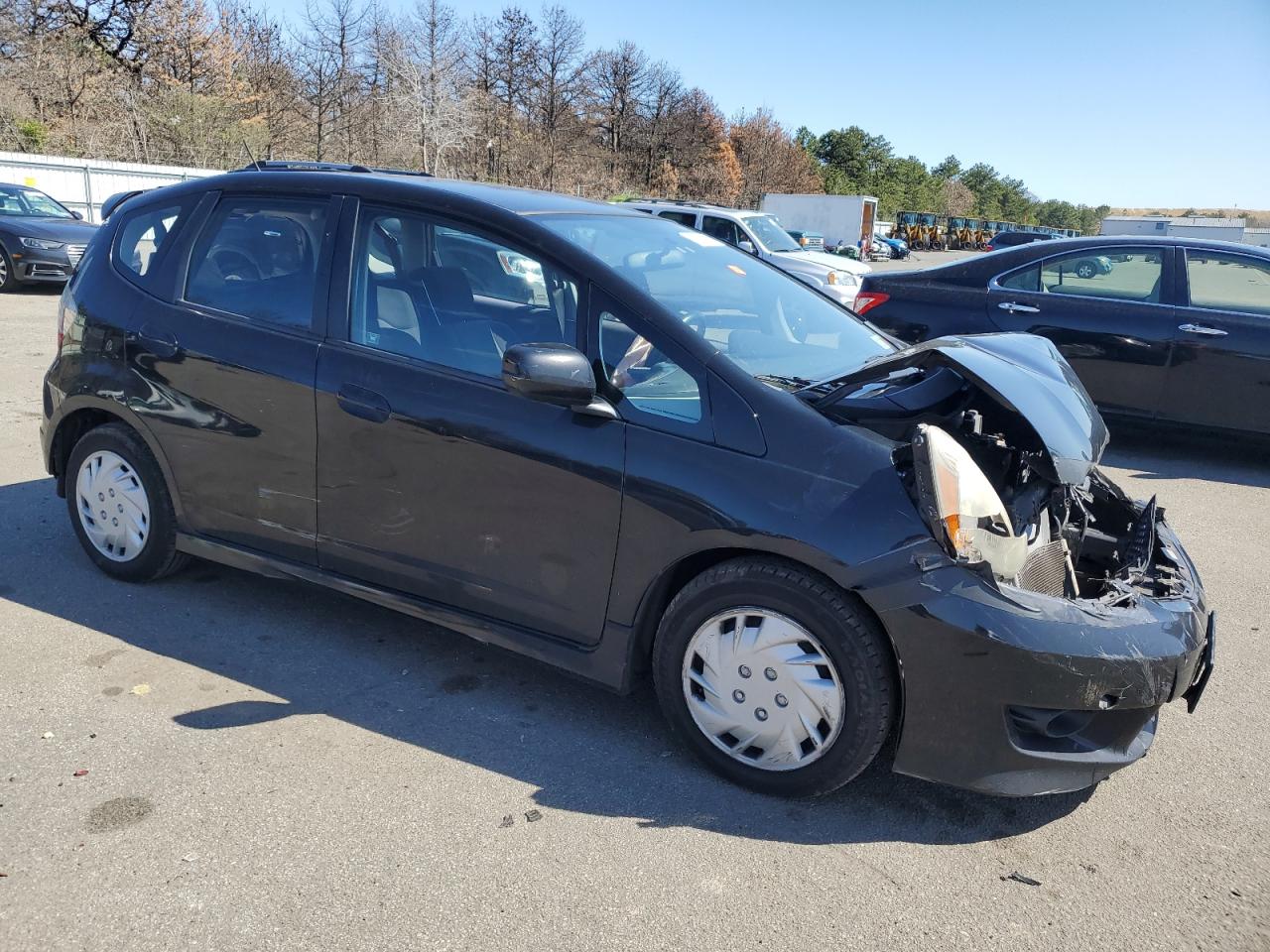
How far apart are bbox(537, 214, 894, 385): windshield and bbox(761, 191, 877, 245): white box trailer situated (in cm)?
3819

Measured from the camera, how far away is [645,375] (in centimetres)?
308

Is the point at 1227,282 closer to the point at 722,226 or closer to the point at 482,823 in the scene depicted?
the point at 482,823

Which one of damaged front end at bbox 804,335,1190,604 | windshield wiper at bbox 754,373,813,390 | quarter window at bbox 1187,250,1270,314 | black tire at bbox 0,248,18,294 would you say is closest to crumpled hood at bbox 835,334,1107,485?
damaged front end at bbox 804,335,1190,604

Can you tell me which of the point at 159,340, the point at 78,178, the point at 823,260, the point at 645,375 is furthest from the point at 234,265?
the point at 78,178

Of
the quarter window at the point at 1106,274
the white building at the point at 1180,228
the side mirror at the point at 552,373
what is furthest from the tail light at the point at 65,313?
the white building at the point at 1180,228

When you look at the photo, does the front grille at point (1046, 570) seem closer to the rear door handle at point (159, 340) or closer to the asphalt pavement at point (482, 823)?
the asphalt pavement at point (482, 823)

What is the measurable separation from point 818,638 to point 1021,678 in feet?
1.78

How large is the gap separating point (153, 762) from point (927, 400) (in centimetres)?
267

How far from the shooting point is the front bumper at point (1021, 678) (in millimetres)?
2594

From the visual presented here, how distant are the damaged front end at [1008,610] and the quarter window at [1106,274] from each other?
4.85 meters

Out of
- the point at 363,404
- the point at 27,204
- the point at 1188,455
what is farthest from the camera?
the point at 27,204

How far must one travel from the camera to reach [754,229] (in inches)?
598

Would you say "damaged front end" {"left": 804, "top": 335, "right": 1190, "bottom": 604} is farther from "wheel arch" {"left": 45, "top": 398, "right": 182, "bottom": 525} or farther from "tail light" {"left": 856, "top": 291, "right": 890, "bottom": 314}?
"tail light" {"left": 856, "top": 291, "right": 890, "bottom": 314}

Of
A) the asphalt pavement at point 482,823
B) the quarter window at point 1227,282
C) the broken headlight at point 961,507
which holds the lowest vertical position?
the asphalt pavement at point 482,823
